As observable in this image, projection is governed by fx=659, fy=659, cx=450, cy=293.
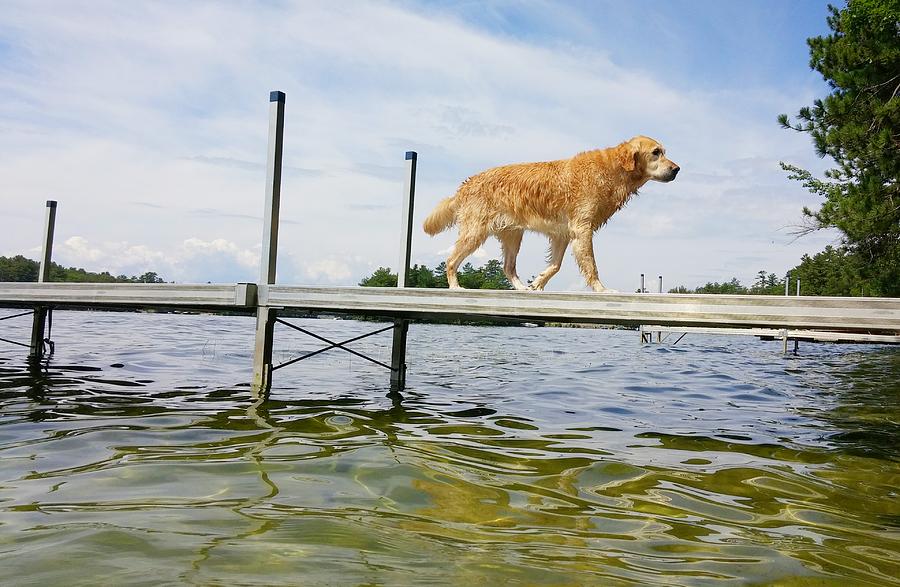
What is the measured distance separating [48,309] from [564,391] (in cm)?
1130

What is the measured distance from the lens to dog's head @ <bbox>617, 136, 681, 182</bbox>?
24.8 ft

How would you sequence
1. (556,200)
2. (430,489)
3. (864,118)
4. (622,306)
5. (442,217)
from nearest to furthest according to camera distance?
(430,489) < (622,306) < (556,200) < (442,217) < (864,118)

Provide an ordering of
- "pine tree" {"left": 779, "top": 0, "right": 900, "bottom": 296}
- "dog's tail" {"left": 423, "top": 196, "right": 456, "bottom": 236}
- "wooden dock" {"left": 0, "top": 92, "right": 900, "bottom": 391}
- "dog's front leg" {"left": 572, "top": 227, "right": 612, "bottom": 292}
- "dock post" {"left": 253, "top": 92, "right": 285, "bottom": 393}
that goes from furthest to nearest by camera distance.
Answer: "pine tree" {"left": 779, "top": 0, "right": 900, "bottom": 296}, "dog's tail" {"left": 423, "top": 196, "right": 456, "bottom": 236}, "dock post" {"left": 253, "top": 92, "right": 285, "bottom": 393}, "dog's front leg" {"left": 572, "top": 227, "right": 612, "bottom": 292}, "wooden dock" {"left": 0, "top": 92, "right": 900, "bottom": 391}

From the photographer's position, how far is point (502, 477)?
199 inches

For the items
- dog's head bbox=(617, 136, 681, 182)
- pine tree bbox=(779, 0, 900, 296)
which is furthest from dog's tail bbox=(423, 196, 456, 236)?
pine tree bbox=(779, 0, 900, 296)

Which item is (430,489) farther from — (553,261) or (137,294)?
(137,294)

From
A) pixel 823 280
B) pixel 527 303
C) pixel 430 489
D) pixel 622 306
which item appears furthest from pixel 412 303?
pixel 823 280

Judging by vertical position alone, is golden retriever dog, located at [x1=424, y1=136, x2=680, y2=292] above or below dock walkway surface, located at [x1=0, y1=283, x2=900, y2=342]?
above

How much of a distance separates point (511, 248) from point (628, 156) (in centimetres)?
191

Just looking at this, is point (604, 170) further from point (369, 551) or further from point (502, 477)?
point (369, 551)

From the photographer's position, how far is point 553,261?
27.0 feet

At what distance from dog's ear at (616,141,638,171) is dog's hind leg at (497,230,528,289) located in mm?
1593

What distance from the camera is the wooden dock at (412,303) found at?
5898 mm

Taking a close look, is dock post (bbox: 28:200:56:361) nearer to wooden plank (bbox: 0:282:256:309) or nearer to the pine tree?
wooden plank (bbox: 0:282:256:309)
